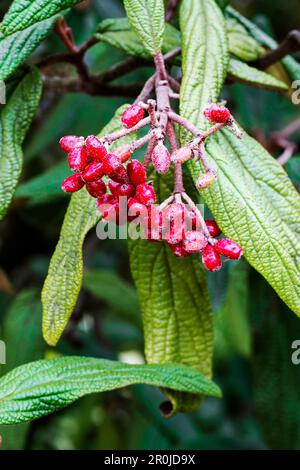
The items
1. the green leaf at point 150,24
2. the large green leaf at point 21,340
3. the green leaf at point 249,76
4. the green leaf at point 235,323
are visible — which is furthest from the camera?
the green leaf at point 235,323

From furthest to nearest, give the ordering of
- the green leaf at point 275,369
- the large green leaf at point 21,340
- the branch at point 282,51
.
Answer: the green leaf at point 275,369
the large green leaf at point 21,340
the branch at point 282,51

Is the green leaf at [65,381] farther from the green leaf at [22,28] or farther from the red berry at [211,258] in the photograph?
the green leaf at [22,28]

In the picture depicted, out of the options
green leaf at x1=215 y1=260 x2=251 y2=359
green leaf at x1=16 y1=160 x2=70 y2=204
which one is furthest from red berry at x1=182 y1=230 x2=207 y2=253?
green leaf at x1=215 y1=260 x2=251 y2=359

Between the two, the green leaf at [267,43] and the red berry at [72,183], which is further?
the green leaf at [267,43]

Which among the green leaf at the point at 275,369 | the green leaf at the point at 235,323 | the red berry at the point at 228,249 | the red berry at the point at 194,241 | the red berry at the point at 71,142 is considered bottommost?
the green leaf at the point at 235,323

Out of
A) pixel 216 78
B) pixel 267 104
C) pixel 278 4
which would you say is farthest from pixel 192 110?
pixel 278 4

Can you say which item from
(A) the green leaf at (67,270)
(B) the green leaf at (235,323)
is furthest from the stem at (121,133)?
Result: (B) the green leaf at (235,323)

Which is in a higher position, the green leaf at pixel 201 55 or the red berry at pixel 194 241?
the green leaf at pixel 201 55
